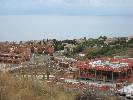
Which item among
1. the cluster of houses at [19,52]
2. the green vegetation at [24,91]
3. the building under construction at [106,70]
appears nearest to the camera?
the green vegetation at [24,91]

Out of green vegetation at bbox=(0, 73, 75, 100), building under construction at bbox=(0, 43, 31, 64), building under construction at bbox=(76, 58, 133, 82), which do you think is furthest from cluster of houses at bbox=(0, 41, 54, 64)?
green vegetation at bbox=(0, 73, 75, 100)

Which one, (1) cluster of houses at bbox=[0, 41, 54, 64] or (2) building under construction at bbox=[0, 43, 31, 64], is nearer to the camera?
(2) building under construction at bbox=[0, 43, 31, 64]

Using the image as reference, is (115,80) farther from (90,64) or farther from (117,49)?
(117,49)

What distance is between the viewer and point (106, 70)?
19875mm

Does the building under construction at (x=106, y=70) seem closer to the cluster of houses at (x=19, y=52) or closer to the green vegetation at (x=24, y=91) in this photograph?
the green vegetation at (x=24, y=91)

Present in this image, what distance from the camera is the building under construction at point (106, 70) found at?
19.9 m

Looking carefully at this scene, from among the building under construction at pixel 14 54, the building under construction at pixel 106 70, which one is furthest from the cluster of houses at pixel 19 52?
the building under construction at pixel 106 70

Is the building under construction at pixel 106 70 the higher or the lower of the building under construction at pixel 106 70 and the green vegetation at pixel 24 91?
the lower

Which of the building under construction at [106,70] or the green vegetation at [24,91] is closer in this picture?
the green vegetation at [24,91]

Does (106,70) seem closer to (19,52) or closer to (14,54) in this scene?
(14,54)

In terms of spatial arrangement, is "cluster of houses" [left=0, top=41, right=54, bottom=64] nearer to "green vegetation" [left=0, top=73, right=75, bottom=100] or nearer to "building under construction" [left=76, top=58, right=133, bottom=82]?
"building under construction" [left=76, top=58, right=133, bottom=82]

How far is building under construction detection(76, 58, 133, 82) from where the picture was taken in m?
19.9

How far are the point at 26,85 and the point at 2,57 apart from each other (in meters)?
23.3

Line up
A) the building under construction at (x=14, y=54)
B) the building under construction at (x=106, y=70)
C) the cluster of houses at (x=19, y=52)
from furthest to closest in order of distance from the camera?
the cluster of houses at (x=19, y=52) → the building under construction at (x=14, y=54) → the building under construction at (x=106, y=70)
